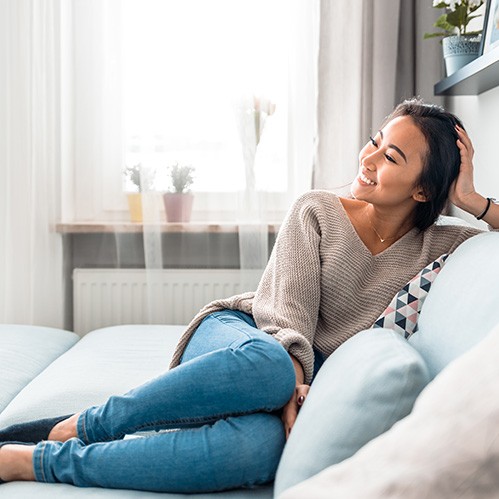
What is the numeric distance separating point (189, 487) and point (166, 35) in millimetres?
2040

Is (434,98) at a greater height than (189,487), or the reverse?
(434,98)

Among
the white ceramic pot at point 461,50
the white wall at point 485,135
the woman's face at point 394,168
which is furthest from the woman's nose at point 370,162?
the white ceramic pot at point 461,50

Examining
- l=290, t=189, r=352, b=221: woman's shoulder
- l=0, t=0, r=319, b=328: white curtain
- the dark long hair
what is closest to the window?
l=0, t=0, r=319, b=328: white curtain

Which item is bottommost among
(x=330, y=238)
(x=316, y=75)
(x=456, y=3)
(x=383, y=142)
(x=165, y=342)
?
(x=165, y=342)

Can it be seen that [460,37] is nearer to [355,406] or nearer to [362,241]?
[362,241]

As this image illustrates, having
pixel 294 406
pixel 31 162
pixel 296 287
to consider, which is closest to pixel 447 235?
pixel 296 287

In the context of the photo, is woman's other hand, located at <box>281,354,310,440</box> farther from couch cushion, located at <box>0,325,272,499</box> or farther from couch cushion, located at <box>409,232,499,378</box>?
couch cushion, located at <box>409,232,499,378</box>

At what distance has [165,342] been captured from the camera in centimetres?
240

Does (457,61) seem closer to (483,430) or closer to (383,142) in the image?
(383,142)

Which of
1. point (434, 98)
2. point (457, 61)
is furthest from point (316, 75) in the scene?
point (457, 61)

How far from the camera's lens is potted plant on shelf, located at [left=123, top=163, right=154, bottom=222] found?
2.94 metres

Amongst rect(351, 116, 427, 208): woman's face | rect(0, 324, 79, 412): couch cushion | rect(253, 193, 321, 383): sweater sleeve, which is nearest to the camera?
rect(253, 193, 321, 383): sweater sleeve

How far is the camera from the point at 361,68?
9.37ft

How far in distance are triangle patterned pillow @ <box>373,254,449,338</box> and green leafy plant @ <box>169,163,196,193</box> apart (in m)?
1.34
